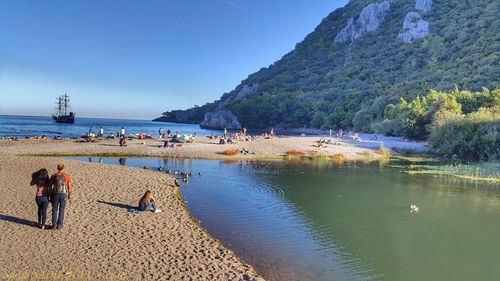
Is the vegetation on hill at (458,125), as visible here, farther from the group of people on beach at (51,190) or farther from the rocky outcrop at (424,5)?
the rocky outcrop at (424,5)

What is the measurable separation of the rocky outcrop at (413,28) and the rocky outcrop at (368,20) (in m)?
15.8

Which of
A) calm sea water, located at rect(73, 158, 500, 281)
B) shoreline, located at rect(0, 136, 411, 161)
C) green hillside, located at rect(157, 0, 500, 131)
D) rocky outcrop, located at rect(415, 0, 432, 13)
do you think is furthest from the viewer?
rocky outcrop, located at rect(415, 0, 432, 13)

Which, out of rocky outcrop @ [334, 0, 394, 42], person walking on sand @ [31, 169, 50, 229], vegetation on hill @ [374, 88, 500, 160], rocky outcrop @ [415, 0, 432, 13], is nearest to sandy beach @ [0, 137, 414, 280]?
person walking on sand @ [31, 169, 50, 229]

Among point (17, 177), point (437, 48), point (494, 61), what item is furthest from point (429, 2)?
point (17, 177)

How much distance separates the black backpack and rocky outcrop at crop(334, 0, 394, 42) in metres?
180

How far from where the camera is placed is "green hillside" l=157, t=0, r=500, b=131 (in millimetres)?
113562

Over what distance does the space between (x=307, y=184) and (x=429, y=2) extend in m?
161

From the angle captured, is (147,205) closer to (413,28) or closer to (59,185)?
(59,185)

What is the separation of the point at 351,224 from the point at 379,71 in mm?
136594

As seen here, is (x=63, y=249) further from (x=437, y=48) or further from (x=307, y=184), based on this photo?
(x=437, y=48)

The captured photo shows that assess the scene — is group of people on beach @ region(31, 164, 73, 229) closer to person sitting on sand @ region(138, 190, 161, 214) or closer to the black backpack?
the black backpack

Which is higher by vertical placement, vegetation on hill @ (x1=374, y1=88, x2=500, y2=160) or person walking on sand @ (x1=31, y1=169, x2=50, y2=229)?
vegetation on hill @ (x1=374, y1=88, x2=500, y2=160)

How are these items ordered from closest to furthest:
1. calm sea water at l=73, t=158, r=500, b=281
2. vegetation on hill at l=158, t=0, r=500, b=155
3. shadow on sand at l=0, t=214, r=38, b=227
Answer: calm sea water at l=73, t=158, r=500, b=281, shadow on sand at l=0, t=214, r=38, b=227, vegetation on hill at l=158, t=0, r=500, b=155

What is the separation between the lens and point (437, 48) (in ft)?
447
